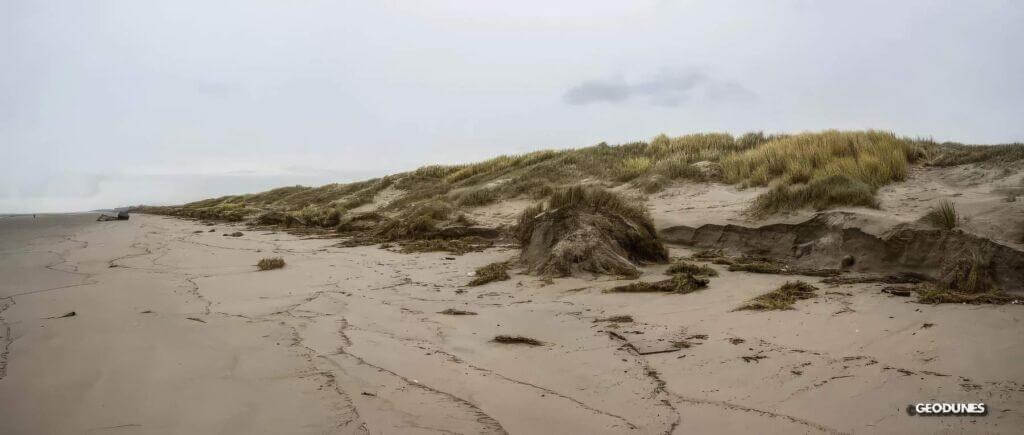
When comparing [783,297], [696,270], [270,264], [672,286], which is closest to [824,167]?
[696,270]

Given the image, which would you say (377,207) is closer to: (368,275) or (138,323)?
(368,275)

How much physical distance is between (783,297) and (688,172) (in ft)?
26.8

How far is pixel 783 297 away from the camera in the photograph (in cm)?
466

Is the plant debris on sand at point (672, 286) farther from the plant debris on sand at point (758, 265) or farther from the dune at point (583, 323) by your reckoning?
the plant debris on sand at point (758, 265)

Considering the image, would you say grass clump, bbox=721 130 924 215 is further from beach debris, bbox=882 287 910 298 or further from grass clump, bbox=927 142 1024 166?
beach debris, bbox=882 287 910 298

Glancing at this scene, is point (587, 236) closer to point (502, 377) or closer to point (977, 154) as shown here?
point (502, 377)

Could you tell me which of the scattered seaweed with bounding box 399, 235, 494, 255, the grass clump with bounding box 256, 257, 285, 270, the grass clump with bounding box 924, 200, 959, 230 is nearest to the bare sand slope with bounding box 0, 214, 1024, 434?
the grass clump with bounding box 924, 200, 959, 230

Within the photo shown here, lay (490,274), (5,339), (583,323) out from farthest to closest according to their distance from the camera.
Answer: (490,274) → (583,323) → (5,339)

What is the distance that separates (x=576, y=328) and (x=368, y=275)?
3.55 metres

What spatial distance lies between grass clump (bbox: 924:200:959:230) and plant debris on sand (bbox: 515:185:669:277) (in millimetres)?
2950

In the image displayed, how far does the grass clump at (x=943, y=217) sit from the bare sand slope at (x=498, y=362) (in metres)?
1.37

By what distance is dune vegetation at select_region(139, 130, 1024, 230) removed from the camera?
27.6 ft

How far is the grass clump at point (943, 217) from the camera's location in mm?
5395

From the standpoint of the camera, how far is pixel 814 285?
5.19 metres
